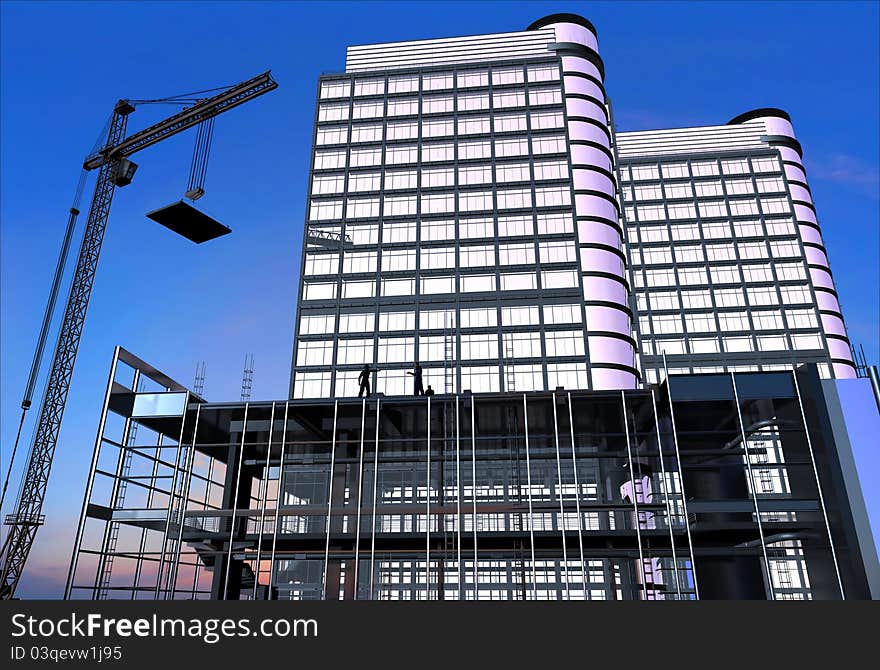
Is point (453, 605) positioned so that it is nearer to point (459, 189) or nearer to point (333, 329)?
point (333, 329)

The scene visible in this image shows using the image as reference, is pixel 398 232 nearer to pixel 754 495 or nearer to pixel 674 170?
pixel 754 495

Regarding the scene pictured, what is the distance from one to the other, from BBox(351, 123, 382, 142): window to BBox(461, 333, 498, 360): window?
87.4 ft

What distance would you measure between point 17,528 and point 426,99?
63.9 metres

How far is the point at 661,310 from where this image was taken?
93125 mm

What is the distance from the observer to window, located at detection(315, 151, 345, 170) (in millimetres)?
75250

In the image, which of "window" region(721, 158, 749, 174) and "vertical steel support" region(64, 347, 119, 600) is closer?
"vertical steel support" region(64, 347, 119, 600)

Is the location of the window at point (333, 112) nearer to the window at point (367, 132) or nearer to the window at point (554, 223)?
the window at point (367, 132)

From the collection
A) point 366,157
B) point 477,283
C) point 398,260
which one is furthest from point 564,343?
point 366,157

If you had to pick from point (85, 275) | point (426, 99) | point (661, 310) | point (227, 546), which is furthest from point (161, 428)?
point (661, 310)

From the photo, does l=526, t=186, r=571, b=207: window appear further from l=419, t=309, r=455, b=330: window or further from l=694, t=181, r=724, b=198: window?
l=694, t=181, r=724, b=198: window

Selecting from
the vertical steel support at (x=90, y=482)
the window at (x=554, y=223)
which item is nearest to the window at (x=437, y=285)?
the window at (x=554, y=223)

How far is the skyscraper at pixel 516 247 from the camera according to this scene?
214ft

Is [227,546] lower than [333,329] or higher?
lower

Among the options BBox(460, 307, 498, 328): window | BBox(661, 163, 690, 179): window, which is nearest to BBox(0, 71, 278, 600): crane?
BBox(460, 307, 498, 328): window
